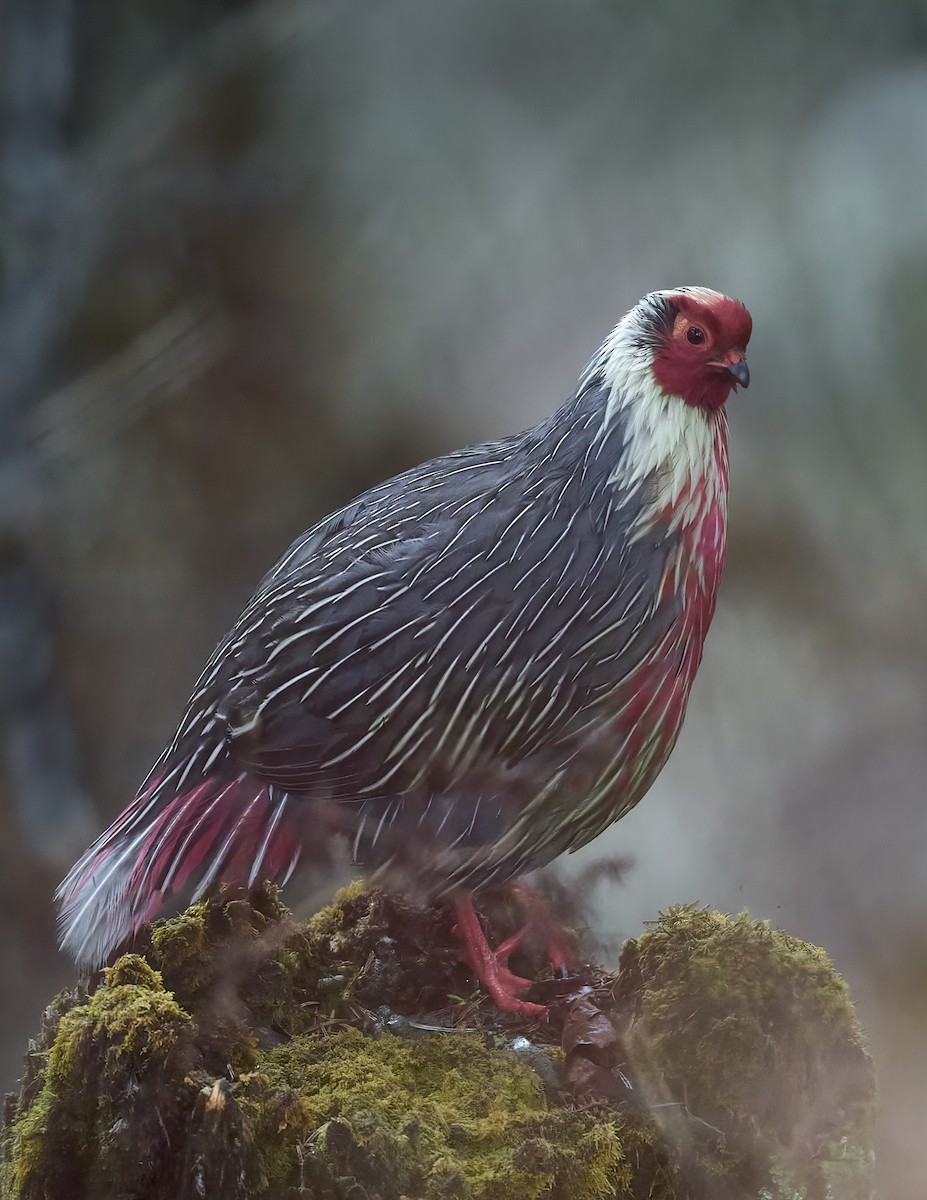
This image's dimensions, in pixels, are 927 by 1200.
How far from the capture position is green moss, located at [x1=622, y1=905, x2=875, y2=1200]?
110 cm

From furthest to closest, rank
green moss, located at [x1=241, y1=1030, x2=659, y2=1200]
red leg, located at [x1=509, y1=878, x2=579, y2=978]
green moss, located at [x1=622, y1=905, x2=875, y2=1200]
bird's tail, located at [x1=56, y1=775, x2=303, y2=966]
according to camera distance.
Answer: red leg, located at [x1=509, y1=878, x2=579, y2=978], bird's tail, located at [x1=56, y1=775, x2=303, y2=966], green moss, located at [x1=622, y1=905, x2=875, y2=1200], green moss, located at [x1=241, y1=1030, x2=659, y2=1200]

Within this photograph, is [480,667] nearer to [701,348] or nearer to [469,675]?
[469,675]

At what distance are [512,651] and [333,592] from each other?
210mm

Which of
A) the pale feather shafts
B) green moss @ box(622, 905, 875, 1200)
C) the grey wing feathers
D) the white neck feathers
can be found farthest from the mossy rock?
the white neck feathers

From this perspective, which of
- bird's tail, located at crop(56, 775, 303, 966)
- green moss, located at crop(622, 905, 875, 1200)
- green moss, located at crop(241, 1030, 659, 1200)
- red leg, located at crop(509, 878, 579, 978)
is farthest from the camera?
red leg, located at crop(509, 878, 579, 978)

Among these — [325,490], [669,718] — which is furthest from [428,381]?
[669,718]

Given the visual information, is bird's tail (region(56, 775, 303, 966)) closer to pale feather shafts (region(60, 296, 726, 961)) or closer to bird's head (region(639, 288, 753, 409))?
pale feather shafts (region(60, 296, 726, 961))

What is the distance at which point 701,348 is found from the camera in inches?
47.3

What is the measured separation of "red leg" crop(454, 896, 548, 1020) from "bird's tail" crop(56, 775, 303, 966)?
0.77 feet

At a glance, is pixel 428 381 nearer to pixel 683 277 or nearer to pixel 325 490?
pixel 325 490

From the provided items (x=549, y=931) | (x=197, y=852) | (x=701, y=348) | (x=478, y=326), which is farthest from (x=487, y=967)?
(x=478, y=326)

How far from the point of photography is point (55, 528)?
1628 mm

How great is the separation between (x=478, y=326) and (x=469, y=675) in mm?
637

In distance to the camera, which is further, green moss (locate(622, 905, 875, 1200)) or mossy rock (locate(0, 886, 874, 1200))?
green moss (locate(622, 905, 875, 1200))
